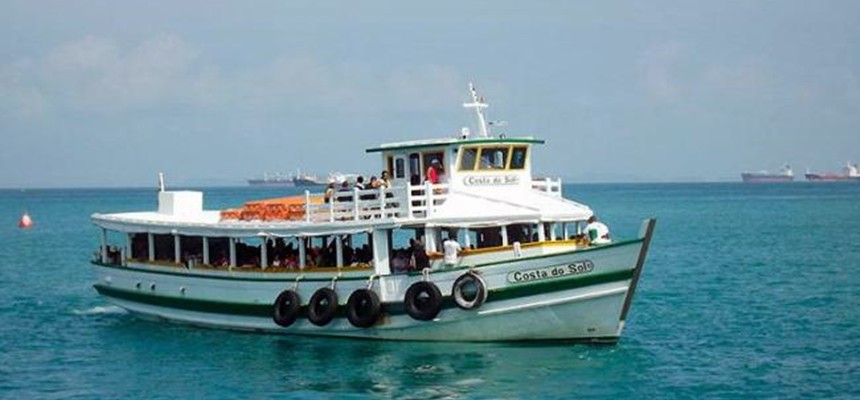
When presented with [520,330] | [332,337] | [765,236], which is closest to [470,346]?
[520,330]

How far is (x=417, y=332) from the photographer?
3019 centimetres

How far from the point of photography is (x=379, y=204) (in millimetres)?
30906

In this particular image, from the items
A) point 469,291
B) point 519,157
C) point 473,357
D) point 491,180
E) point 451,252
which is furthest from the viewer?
point 519,157

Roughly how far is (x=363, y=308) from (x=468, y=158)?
4.50 metres

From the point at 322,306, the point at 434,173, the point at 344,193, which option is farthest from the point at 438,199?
the point at 322,306

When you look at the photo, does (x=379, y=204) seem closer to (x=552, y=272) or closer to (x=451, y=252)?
(x=451, y=252)

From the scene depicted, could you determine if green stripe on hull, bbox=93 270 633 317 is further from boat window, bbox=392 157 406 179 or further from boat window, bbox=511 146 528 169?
boat window, bbox=511 146 528 169

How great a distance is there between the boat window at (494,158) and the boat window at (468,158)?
0.23 meters

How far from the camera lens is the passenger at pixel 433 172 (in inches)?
1248

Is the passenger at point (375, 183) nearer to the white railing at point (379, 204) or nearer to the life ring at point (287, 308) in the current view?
the white railing at point (379, 204)

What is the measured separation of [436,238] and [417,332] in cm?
223

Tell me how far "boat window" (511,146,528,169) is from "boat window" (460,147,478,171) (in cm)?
106

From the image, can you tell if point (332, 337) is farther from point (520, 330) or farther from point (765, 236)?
point (765, 236)

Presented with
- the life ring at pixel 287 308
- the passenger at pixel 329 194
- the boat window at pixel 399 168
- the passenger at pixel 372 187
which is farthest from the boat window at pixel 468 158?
the life ring at pixel 287 308
